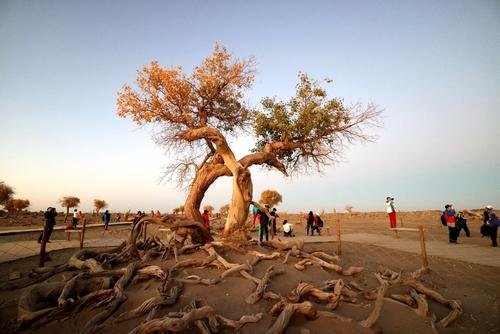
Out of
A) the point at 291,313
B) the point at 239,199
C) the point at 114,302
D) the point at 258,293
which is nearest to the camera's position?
the point at 291,313

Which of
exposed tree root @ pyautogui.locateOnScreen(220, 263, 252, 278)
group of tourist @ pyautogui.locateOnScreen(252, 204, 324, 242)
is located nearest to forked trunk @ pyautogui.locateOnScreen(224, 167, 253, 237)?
group of tourist @ pyautogui.locateOnScreen(252, 204, 324, 242)

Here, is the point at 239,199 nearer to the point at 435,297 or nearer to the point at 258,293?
the point at 258,293

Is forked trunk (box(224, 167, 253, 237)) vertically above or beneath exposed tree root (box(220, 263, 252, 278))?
above

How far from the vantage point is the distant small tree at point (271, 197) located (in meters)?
60.8

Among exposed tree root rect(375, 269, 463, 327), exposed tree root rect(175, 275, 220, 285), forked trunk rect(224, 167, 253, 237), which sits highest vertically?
forked trunk rect(224, 167, 253, 237)

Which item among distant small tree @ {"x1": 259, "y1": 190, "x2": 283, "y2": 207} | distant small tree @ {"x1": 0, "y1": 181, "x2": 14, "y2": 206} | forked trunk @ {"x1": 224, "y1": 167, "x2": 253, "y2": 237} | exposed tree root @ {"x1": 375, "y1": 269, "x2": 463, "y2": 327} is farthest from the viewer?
distant small tree @ {"x1": 259, "y1": 190, "x2": 283, "y2": 207}

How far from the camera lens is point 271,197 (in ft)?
201

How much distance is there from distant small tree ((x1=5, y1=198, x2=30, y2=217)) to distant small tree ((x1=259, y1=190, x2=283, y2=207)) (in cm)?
4456

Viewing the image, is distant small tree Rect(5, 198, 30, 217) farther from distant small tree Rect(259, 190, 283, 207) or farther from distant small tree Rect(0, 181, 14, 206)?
distant small tree Rect(259, 190, 283, 207)

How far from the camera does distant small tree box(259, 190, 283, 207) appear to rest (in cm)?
6076

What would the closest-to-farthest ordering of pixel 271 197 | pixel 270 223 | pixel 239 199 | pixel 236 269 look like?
pixel 236 269, pixel 239 199, pixel 270 223, pixel 271 197

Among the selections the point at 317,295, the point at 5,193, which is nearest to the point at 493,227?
the point at 317,295

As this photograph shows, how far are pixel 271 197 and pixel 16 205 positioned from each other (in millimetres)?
47833

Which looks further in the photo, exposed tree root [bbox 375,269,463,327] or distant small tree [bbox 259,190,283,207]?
distant small tree [bbox 259,190,283,207]
